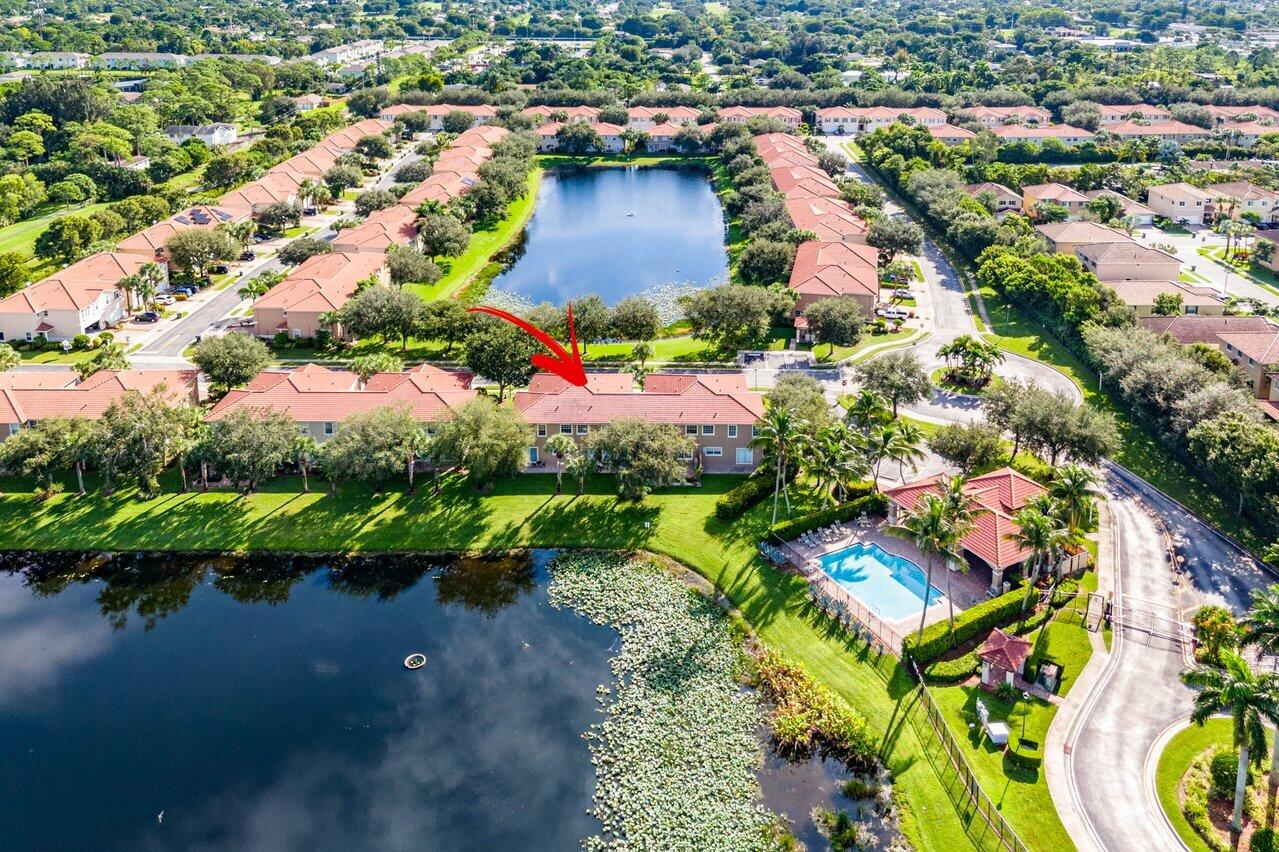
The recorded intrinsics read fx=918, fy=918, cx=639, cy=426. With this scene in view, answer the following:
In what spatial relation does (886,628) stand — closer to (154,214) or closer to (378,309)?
(378,309)

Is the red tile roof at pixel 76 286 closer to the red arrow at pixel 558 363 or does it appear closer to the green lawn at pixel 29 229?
the green lawn at pixel 29 229

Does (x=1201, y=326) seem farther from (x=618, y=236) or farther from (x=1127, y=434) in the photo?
(x=618, y=236)

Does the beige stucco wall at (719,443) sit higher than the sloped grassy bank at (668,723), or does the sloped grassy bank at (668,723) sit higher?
the beige stucco wall at (719,443)

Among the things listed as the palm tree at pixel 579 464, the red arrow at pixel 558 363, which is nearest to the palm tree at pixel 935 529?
the palm tree at pixel 579 464

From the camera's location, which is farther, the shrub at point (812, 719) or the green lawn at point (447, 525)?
the green lawn at point (447, 525)

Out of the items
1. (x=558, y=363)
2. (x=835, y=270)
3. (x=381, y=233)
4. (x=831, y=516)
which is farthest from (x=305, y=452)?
(x=835, y=270)

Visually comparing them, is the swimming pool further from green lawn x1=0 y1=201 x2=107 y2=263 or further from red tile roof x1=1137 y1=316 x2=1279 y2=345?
green lawn x1=0 y1=201 x2=107 y2=263

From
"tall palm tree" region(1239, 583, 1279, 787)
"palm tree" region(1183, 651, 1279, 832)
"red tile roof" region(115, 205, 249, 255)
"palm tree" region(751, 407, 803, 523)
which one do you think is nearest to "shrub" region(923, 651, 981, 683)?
"palm tree" region(1183, 651, 1279, 832)
